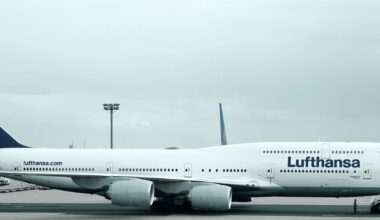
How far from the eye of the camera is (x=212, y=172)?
32156 millimetres

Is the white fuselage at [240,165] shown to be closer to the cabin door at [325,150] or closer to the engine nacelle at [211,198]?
the cabin door at [325,150]

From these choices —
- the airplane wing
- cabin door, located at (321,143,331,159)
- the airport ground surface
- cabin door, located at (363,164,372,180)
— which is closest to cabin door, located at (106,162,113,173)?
the airplane wing

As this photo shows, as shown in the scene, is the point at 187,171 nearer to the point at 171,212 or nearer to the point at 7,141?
the point at 171,212

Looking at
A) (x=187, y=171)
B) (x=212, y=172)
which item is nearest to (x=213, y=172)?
(x=212, y=172)

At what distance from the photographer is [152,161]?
109ft

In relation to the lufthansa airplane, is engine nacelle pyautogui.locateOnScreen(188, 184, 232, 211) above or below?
below

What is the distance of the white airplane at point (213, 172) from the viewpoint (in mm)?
29797

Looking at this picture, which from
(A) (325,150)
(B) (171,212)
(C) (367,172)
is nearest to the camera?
(C) (367,172)

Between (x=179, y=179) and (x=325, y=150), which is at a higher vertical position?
(x=325, y=150)

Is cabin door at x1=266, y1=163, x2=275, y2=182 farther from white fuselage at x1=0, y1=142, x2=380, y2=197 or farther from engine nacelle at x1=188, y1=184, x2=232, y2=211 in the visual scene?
engine nacelle at x1=188, y1=184, x2=232, y2=211

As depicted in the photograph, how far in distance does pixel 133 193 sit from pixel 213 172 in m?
4.78

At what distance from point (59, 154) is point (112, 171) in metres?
3.17

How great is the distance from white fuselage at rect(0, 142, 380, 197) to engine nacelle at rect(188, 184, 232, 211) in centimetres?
127

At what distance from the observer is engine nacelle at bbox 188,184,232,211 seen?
29.2 metres
